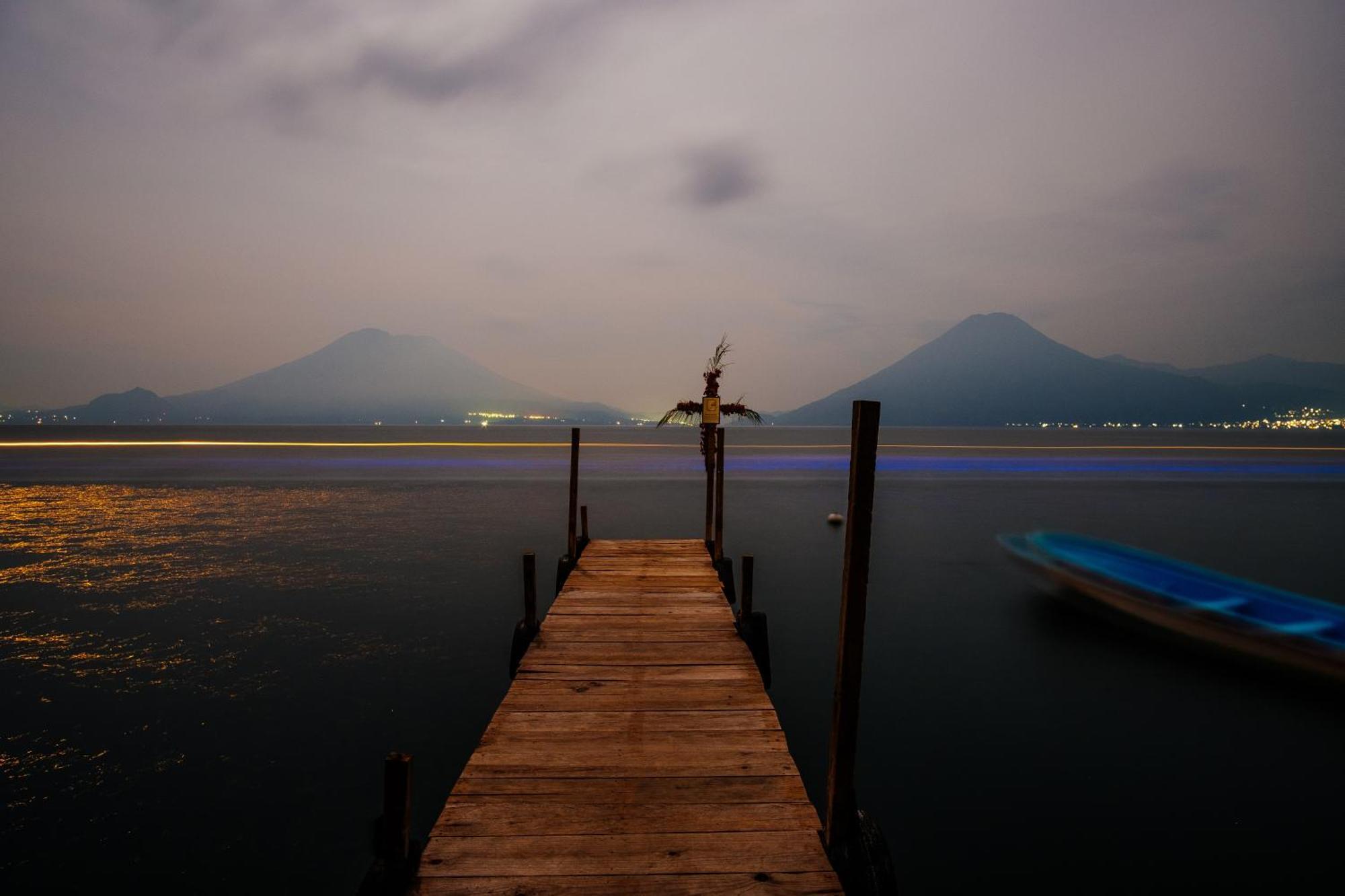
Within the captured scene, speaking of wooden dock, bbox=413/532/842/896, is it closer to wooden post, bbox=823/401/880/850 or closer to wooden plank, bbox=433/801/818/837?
wooden plank, bbox=433/801/818/837

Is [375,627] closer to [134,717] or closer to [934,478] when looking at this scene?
[134,717]

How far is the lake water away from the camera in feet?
19.5

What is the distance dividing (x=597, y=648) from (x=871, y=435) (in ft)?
14.4

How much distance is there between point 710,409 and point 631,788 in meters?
12.5

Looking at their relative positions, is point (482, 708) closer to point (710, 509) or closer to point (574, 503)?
point (574, 503)

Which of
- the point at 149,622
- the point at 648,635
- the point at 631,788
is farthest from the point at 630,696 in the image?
the point at 149,622

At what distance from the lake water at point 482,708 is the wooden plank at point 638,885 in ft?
10.3

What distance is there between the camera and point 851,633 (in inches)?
160

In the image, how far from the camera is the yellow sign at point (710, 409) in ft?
53.2

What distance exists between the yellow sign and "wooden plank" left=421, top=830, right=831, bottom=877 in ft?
41.6

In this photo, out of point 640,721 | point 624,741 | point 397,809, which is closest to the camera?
point 397,809

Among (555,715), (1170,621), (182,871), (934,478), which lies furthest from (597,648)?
(934,478)

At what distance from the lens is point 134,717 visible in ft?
26.3

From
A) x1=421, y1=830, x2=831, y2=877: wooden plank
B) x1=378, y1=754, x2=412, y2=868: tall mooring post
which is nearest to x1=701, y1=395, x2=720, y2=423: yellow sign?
x1=421, y1=830, x2=831, y2=877: wooden plank
